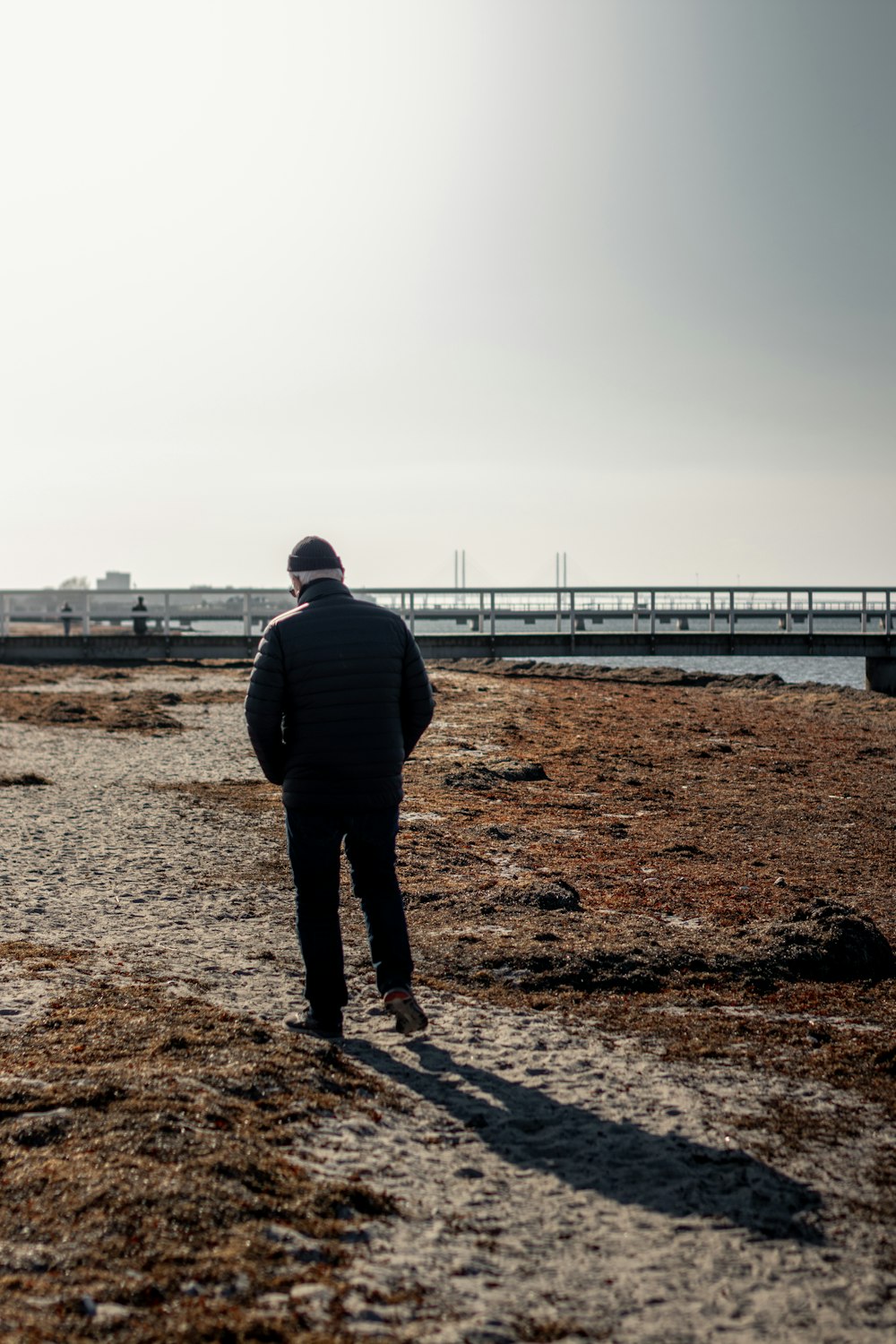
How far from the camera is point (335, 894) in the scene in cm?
446

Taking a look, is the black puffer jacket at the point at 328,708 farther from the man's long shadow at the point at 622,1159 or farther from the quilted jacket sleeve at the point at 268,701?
the man's long shadow at the point at 622,1159

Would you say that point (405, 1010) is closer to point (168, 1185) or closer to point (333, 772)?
point (333, 772)

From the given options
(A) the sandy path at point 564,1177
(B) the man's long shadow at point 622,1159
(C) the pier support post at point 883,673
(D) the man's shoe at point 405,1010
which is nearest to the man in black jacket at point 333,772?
(D) the man's shoe at point 405,1010

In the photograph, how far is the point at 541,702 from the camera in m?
17.7

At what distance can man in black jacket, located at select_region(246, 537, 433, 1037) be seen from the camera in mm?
4344

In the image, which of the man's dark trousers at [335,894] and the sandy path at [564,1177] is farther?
the man's dark trousers at [335,894]

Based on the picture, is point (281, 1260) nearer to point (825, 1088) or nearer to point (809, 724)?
point (825, 1088)

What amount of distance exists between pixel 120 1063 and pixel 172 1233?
1142 millimetres

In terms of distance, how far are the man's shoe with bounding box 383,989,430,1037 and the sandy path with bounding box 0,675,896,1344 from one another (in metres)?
0.07

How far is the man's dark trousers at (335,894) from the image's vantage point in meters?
4.35

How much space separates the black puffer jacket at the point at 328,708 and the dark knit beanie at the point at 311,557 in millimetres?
199

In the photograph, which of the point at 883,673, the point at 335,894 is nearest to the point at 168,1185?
the point at 335,894

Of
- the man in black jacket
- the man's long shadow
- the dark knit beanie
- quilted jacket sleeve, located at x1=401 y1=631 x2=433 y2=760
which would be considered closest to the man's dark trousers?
the man in black jacket

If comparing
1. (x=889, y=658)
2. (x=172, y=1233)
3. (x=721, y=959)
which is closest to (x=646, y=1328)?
(x=172, y=1233)
